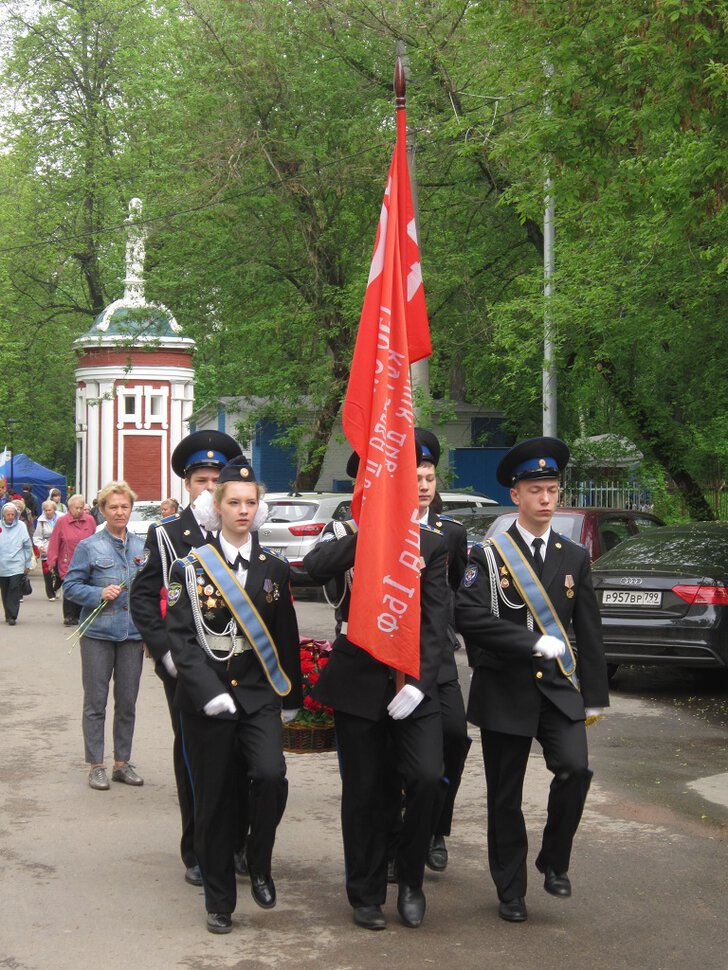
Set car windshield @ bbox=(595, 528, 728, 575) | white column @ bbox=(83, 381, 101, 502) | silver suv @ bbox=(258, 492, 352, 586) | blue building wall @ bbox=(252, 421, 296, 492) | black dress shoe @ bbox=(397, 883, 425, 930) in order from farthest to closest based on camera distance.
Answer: white column @ bbox=(83, 381, 101, 502), blue building wall @ bbox=(252, 421, 296, 492), silver suv @ bbox=(258, 492, 352, 586), car windshield @ bbox=(595, 528, 728, 575), black dress shoe @ bbox=(397, 883, 425, 930)

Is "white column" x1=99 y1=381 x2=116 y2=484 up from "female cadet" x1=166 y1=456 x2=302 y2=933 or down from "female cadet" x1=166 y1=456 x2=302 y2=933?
up

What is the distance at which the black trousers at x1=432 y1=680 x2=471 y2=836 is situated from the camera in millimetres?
6055

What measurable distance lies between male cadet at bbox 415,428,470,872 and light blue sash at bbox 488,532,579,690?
12.6 inches

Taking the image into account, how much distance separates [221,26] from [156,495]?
73.8 ft

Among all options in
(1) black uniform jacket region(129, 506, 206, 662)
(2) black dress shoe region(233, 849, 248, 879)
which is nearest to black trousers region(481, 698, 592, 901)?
(2) black dress shoe region(233, 849, 248, 879)

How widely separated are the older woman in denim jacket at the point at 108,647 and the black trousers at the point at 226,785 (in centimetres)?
303

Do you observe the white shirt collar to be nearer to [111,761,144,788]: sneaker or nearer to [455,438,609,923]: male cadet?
[455,438,609,923]: male cadet

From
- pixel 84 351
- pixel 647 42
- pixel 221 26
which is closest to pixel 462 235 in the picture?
pixel 221 26

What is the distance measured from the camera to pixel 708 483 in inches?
942

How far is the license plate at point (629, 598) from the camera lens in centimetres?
1188

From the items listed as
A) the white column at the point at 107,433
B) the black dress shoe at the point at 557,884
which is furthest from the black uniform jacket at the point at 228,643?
the white column at the point at 107,433

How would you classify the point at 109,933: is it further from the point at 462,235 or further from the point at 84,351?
the point at 84,351

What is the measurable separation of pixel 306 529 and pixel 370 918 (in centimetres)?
1685

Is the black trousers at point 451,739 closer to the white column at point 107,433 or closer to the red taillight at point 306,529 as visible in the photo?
the red taillight at point 306,529
